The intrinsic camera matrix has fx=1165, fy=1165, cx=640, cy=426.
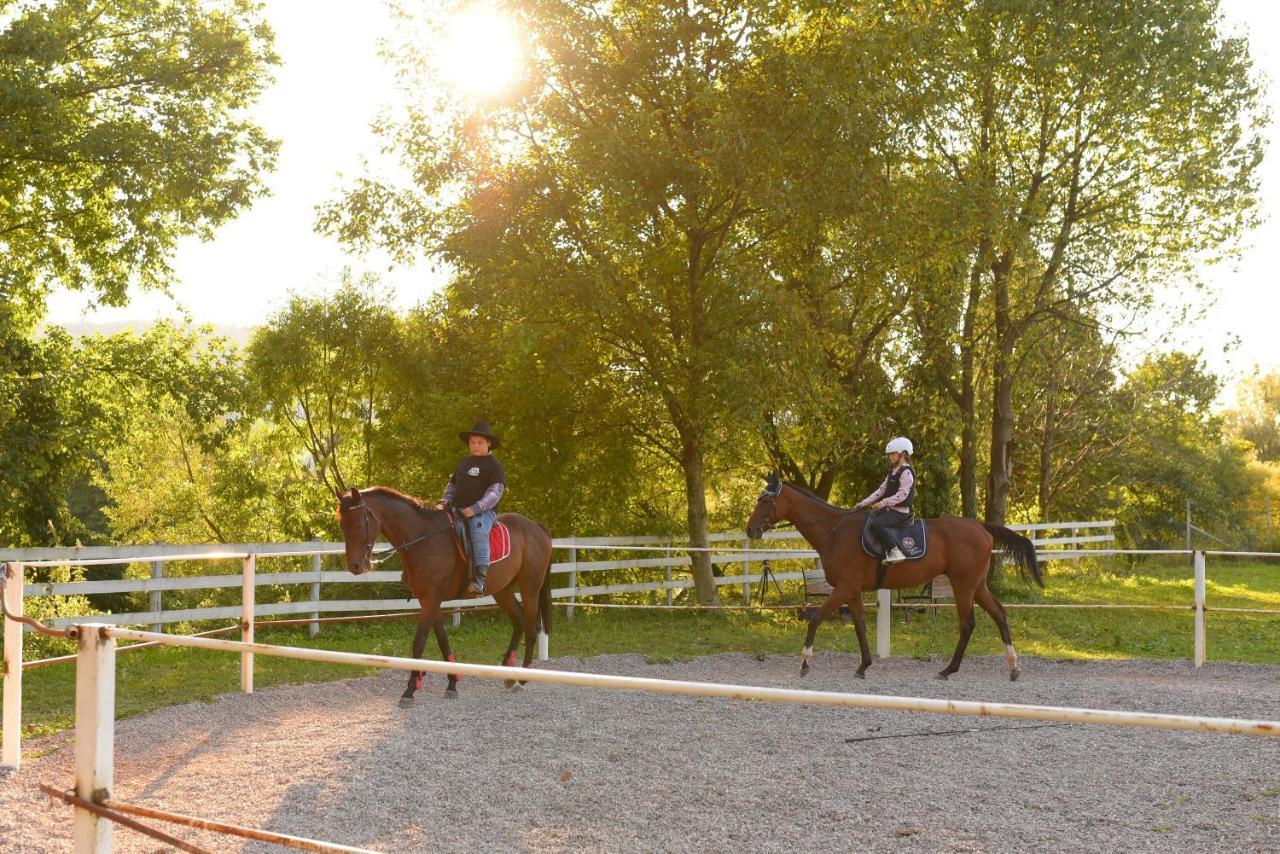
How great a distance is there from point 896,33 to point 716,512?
41.4 ft

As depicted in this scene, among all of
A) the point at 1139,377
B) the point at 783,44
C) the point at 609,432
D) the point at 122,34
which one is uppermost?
the point at 122,34

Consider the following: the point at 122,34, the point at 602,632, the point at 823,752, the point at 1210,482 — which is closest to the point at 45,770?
the point at 823,752

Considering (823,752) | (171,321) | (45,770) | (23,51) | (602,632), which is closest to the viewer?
(45,770)

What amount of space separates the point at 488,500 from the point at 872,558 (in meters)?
4.34

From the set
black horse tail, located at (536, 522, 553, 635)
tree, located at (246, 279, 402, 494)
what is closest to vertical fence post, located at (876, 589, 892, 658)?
black horse tail, located at (536, 522, 553, 635)

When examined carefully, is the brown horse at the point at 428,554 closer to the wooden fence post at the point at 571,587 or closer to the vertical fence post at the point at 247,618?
the vertical fence post at the point at 247,618

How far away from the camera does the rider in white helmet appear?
12.1m

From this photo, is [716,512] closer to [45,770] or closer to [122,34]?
[122,34]

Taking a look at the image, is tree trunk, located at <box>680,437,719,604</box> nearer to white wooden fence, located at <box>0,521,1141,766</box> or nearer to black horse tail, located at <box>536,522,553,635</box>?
white wooden fence, located at <box>0,521,1141,766</box>

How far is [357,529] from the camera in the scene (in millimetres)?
9727

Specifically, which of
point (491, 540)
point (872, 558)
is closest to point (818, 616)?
point (872, 558)

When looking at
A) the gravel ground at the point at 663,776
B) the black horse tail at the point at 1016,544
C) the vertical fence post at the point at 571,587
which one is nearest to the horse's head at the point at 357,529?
the gravel ground at the point at 663,776

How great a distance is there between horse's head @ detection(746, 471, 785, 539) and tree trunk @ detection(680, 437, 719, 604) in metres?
6.58

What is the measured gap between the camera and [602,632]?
16328mm
